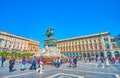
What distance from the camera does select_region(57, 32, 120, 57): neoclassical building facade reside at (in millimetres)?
55625

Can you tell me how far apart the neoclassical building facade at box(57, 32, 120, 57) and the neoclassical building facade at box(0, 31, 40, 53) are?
80.9 feet

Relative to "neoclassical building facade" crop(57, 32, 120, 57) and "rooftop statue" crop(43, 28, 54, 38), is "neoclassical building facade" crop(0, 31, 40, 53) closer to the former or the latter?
"neoclassical building facade" crop(57, 32, 120, 57)

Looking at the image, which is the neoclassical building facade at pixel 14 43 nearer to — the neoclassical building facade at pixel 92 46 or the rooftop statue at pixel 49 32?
the neoclassical building facade at pixel 92 46

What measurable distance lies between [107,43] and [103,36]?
4.26 m

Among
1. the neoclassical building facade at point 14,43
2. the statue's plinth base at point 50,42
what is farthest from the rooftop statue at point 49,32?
the neoclassical building facade at point 14,43

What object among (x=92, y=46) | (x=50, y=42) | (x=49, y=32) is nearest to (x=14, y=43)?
(x=49, y=32)

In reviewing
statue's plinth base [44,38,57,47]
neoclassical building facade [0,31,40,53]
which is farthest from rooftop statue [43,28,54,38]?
neoclassical building facade [0,31,40,53]

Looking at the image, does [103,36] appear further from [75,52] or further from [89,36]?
[75,52]

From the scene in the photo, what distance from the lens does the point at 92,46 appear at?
62.7 meters

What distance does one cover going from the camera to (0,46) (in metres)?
57.8

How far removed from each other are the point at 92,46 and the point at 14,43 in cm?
4783

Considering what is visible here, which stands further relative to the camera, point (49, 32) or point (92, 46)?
point (92, 46)

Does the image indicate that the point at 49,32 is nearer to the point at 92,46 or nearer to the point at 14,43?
the point at 92,46

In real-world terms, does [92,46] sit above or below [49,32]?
below
